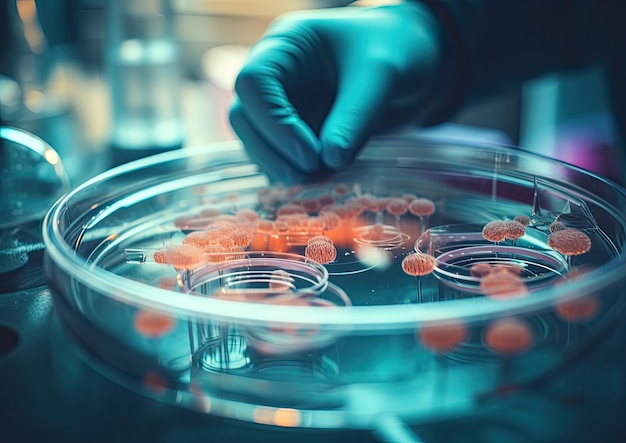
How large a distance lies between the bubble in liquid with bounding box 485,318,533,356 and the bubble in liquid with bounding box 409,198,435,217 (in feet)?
0.81

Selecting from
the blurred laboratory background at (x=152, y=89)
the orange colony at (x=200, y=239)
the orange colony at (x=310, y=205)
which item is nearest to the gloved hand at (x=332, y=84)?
the orange colony at (x=310, y=205)

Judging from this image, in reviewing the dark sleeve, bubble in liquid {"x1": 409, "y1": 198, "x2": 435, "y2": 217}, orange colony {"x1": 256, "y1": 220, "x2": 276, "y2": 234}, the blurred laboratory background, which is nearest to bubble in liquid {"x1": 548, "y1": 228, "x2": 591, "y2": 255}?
bubble in liquid {"x1": 409, "y1": 198, "x2": 435, "y2": 217}

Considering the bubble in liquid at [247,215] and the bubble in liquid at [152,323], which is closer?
the bubble in liquid at [152,323]

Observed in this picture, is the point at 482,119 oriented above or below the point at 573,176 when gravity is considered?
above

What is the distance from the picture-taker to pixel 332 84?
0.74 metres

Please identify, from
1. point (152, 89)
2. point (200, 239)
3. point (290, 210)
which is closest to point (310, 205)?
point (290, 210)

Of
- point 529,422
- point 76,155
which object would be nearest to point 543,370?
point 529,422

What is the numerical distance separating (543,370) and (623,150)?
0.70m

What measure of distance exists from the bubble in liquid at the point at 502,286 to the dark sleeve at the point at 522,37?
0.48 meters

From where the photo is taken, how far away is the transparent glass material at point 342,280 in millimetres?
333

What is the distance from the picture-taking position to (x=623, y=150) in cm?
95

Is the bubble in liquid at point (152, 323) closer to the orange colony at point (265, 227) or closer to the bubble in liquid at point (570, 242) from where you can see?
the orange colony at point (265, 227)

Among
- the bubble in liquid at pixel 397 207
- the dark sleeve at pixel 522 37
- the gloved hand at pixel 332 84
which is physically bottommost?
the bubble in liquid at pixel 397 207

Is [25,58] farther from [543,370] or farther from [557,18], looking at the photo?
[543,370]
